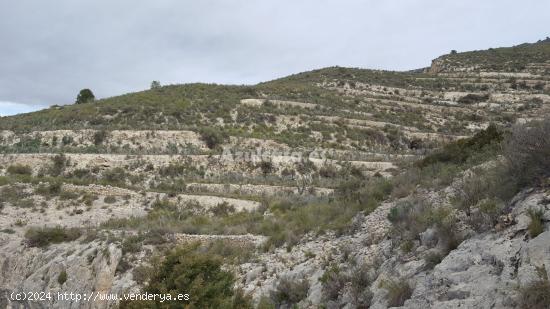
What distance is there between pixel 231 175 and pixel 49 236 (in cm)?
1215

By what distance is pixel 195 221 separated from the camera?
59.0 ft

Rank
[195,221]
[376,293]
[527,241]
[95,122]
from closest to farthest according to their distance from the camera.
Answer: [527,241]
[376,293]
[195,221]
[95,122]

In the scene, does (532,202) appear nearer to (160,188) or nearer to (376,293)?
(376,293)

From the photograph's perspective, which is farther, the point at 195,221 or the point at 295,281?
the point at 195,221

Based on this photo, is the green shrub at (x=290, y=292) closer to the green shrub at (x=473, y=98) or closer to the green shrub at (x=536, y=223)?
the green shrub at (x=536, y=223)

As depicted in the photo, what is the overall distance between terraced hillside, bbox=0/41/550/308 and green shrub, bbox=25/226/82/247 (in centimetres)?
5

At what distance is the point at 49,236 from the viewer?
15.9 meters

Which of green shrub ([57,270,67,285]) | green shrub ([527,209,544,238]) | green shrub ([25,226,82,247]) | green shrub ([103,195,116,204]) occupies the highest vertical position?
green shrub ([527,209,544,238])

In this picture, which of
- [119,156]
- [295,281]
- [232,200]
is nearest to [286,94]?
[119,156]

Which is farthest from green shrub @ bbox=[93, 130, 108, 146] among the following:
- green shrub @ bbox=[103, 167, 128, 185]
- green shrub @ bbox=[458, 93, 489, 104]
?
green shrub @ bbox=[458, 93, 489, 104]

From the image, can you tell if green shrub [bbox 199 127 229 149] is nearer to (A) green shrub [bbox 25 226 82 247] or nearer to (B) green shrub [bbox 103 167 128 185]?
(B) green shrub [bbox 103 167 128 185]

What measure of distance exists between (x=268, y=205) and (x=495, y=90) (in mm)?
46401

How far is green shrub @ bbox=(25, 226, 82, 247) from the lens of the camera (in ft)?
51.6

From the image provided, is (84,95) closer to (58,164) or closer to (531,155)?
(58,164)
